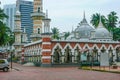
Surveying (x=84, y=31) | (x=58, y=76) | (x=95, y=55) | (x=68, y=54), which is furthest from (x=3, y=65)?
(x=84, y=31)

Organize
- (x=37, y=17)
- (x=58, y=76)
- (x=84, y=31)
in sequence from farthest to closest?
(x=84, y=31)
(x=37, y=17)
(x=58, y=76)

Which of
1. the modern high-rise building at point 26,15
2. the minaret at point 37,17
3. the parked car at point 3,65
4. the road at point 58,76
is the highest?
the modern high-rise building at point 26,15

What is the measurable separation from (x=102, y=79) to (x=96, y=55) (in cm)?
3220

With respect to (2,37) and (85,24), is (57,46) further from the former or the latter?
(85,24)

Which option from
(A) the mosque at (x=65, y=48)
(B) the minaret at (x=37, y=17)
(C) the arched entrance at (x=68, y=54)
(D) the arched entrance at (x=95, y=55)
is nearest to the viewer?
(A) the mosque at (x=65, y=48)

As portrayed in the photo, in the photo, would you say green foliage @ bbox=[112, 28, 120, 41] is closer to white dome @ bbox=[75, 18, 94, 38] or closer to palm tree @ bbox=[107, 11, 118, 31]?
palm tree @ bbox=[107, 11, 118, 31]

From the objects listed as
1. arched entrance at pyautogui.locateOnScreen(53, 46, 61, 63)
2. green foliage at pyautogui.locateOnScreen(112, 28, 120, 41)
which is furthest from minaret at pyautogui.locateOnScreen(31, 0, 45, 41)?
green foliage at pyautogui.locateOnScreen(112, 28, 120, 41)

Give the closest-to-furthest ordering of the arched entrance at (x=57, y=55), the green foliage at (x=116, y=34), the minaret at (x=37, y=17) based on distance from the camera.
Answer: the arched entrance at (x=57, y=55) → the minaret at (x=37, y=17) → the green foliage at (x=116, y=34)

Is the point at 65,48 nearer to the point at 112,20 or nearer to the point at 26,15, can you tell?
the point at 112,20

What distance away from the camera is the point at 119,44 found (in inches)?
2101

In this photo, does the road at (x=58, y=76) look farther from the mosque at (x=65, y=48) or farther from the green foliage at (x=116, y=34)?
the green foliage at (x=116, y=34)

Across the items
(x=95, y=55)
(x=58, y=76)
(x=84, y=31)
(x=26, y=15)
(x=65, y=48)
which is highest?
(x=26, y=15)

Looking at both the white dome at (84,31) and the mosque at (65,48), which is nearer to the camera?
→ the mosque at (65,48)

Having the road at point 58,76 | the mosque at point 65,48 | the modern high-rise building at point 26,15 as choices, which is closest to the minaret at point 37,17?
the mosque at point 65,48
